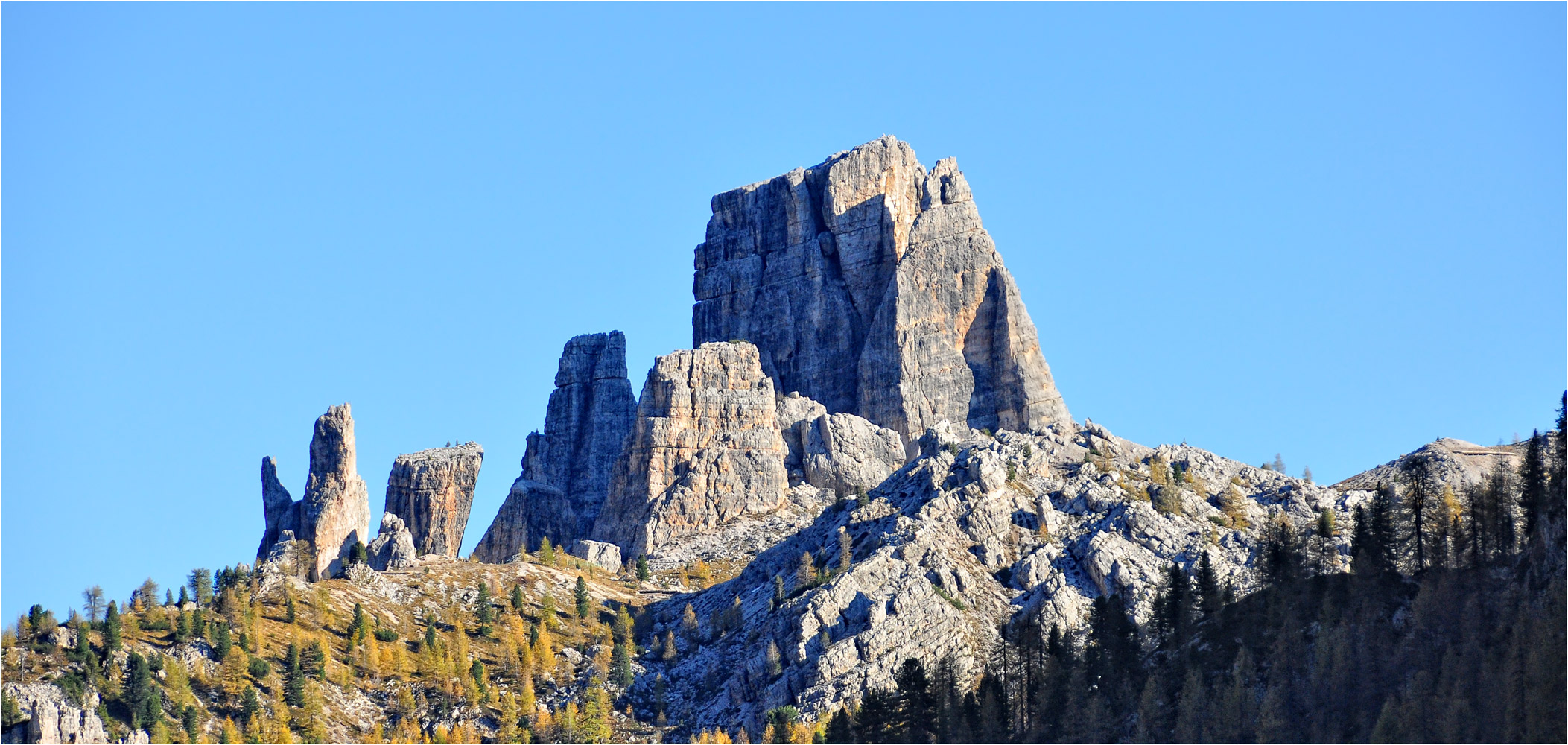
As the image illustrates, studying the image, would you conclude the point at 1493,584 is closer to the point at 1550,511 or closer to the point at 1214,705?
the point at 1550,511

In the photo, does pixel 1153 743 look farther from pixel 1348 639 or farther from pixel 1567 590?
pixel 1567 590

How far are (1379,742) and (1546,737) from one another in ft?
42.8

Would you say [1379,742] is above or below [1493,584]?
below

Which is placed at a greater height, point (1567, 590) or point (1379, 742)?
point (1567, 590)

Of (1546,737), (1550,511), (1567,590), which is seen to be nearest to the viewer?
(1546,737)

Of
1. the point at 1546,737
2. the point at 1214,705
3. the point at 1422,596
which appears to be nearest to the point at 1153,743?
the point at 1214,705

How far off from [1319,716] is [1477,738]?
57.4ft

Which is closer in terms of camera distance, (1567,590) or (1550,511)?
(1567,590)

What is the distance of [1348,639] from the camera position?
646 ft

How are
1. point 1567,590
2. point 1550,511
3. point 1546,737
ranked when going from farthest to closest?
point 1550,511, point 1567,590, point 1546,737

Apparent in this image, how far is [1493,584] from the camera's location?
195 meters

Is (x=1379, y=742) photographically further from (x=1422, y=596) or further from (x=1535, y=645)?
(x=1422, y=596)

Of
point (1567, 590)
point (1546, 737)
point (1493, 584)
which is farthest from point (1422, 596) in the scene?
point (1546, 737)

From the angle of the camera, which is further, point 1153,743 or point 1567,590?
point 1153,743
